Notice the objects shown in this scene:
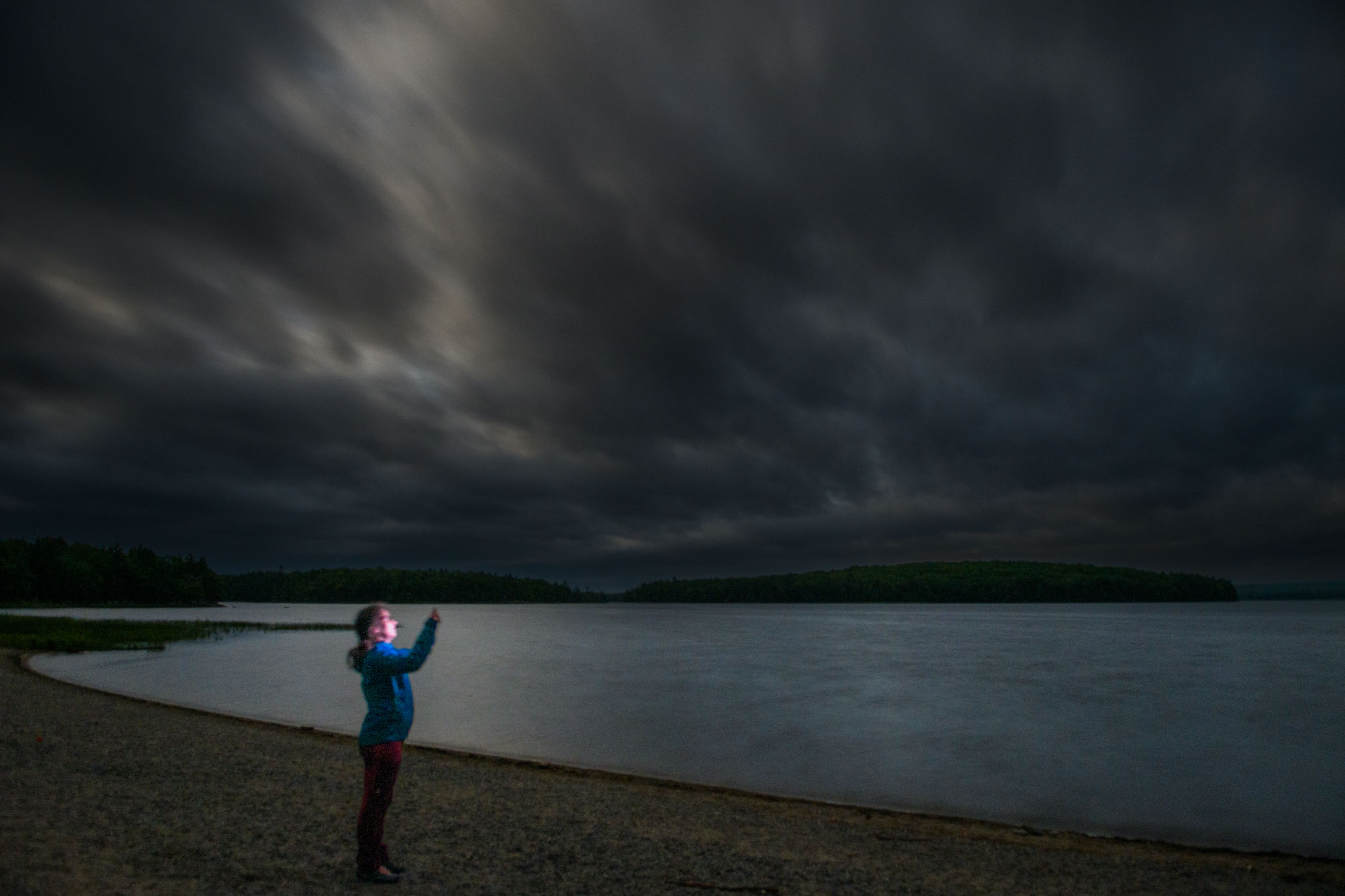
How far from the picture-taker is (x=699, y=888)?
916 cm

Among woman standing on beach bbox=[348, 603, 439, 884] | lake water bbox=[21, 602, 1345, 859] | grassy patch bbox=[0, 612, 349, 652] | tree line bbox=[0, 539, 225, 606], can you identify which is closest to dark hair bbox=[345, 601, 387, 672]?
woman standing on beach bbox=[348, 603, 439, 884]

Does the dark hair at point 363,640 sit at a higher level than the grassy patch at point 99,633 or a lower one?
higher

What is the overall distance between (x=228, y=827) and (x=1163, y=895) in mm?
13888

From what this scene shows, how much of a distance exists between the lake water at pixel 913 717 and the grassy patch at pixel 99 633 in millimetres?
4156

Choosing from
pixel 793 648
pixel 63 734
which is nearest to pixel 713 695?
pixel 63 734

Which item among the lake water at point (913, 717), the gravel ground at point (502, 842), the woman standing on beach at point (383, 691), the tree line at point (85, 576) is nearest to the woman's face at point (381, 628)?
the woman standing on beach at point (383, 691)

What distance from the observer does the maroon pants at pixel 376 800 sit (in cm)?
800

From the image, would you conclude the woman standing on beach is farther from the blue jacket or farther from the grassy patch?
the grassy patch

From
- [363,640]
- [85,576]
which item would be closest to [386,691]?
[363,640]

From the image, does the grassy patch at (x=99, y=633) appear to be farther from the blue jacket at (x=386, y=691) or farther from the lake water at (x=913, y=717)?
the blue jacket at (x=386, y=691)

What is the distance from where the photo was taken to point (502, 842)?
10.9 meters

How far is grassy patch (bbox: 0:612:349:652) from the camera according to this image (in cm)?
5022

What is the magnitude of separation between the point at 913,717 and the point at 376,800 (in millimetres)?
26677

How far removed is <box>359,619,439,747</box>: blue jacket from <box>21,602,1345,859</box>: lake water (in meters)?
12.1
